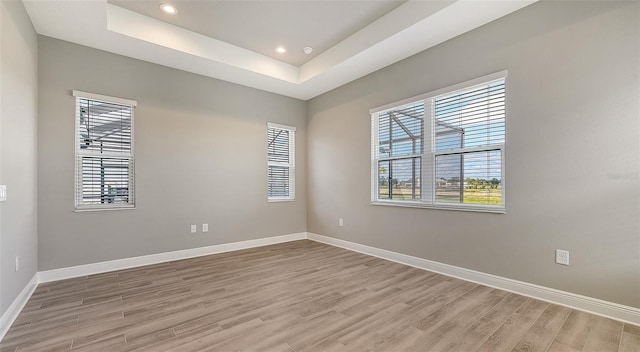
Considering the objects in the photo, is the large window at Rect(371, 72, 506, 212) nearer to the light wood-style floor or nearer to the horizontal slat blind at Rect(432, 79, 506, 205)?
the horizontal slat blind at Rect(432, 79, 506, 205)

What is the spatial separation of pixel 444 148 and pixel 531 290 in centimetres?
170

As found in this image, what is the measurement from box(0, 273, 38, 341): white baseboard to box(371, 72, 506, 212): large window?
3949 millimetres

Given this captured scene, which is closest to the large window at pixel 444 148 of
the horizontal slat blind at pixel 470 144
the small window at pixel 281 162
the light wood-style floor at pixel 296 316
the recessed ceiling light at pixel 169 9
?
the horizontal slat blind at pixel 470 144

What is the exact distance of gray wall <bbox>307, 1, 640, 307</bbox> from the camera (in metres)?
2.21

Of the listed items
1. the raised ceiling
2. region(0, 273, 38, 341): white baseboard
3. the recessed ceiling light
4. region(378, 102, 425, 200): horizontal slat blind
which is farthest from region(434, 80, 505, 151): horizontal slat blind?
region(0, 273, 38, 341): white baseboard

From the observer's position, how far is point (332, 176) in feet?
16.4

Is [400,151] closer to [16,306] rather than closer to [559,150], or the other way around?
[559,150]

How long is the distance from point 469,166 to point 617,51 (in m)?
1.47

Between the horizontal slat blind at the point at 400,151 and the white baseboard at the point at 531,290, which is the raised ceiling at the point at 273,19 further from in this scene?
the white baseboard at the point at 531,290

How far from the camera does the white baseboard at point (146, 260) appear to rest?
3160mm

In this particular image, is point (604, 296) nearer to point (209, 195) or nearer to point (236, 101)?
point (209, 195)

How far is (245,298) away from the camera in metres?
2.64

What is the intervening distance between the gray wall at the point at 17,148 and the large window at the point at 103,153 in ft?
1.38

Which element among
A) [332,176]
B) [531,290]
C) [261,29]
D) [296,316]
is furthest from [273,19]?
[531,290]
